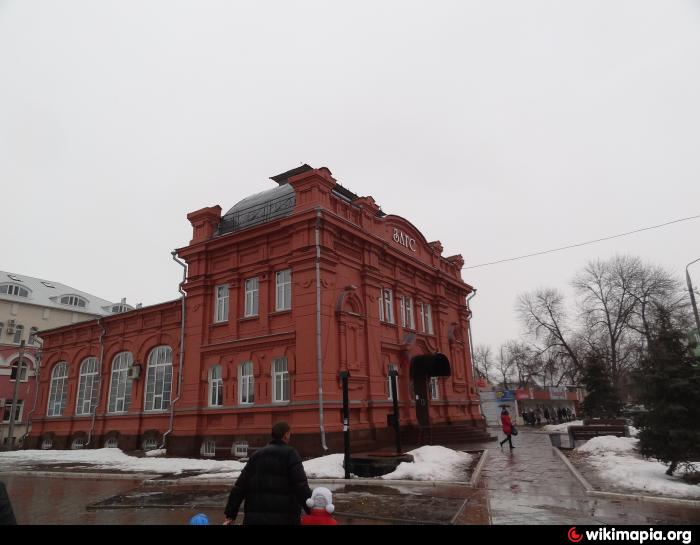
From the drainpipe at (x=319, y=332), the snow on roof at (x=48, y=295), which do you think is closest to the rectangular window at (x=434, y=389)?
the drainpipe at (x=319, y=332)

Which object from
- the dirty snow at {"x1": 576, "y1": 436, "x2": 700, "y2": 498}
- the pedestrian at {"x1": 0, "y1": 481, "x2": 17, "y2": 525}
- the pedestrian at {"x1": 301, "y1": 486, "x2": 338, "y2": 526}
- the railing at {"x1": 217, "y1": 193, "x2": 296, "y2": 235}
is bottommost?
the dirty snow at {"x1": 576, "y1": 436, "x2": 700, "y2": 498}

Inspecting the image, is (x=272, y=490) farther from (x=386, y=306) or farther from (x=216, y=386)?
(x=386, y=306)

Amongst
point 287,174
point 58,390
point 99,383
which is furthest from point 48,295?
point 287,174

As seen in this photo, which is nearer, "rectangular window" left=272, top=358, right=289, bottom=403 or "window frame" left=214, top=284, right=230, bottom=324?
"rectangular window" left=272, top=358, right=289, bottom=403

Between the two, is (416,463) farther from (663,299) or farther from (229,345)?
(663,299)

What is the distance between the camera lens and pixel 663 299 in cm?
3697

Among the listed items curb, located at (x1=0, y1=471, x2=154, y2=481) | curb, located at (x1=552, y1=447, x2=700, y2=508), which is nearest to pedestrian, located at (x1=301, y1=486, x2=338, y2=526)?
curb, located at (x1=552, y1=447, x2=700, y2=508)

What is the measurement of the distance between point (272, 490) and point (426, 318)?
21.7 meters

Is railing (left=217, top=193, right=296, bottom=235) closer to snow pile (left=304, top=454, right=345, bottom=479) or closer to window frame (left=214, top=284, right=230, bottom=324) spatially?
window frame (left=214, top=284, right=230, bottom=324)

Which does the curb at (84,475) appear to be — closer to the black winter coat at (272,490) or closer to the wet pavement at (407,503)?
the wet pavement at (407,503)

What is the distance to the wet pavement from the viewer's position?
325 inches

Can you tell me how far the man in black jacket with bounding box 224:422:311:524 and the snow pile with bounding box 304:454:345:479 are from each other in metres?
8.63

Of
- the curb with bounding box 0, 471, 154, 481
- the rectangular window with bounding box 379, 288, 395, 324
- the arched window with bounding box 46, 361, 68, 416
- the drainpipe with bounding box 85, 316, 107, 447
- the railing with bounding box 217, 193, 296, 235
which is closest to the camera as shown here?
the curb with bounding box 0, 471, 154, 481
